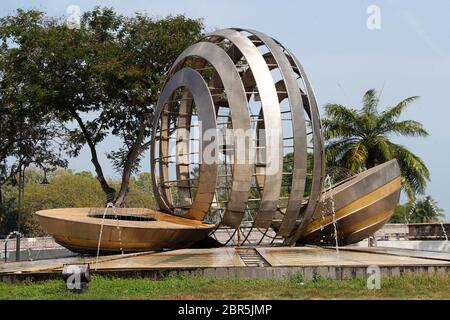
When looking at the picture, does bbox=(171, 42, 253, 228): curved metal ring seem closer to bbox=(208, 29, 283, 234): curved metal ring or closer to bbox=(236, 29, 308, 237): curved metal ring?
bbox=(208, 29, 283, 234): curved metal ring

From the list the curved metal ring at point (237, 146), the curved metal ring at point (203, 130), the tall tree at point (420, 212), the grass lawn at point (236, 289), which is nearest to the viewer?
the grass lawn at point (236, 289)

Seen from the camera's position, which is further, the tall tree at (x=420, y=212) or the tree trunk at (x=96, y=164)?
the tall tree at (x=420, y=212)

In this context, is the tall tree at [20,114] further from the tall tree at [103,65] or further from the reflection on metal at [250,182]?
the reflection on metal at [250,182]

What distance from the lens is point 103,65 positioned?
1068 inches

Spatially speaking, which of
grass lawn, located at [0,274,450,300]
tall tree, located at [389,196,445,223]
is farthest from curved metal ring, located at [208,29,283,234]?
tall tree, located at [389,196,445,223]

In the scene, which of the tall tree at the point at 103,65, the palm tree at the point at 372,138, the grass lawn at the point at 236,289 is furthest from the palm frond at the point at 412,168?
the grass lawn at the point at 236,289

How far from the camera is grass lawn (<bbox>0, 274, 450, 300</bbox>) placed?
11.0 m

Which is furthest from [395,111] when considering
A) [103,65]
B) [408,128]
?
[103,65]

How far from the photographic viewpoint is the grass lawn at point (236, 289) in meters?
11.0

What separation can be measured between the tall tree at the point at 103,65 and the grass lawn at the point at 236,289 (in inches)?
607

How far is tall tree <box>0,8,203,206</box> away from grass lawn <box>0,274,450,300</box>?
15.4 m
